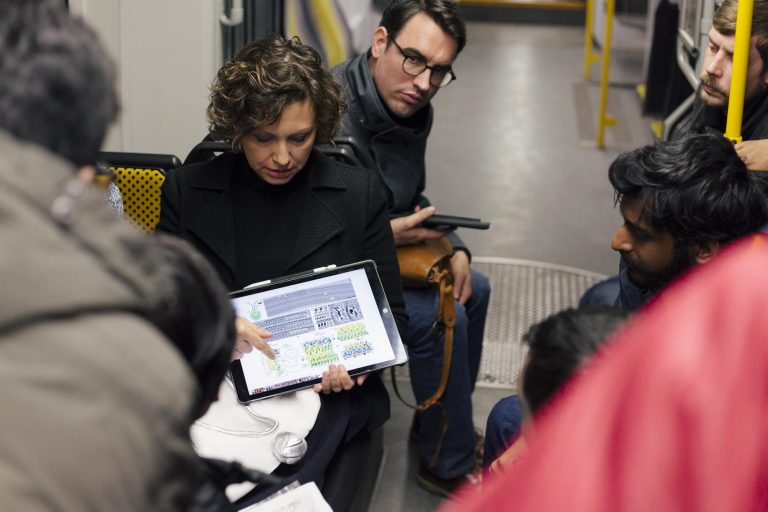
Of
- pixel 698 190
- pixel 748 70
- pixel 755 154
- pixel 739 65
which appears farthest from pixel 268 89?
pixel 748 70

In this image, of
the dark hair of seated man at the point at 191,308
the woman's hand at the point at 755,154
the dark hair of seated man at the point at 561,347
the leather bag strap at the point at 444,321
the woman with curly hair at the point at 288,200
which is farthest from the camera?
the leather bag strap at the point at 444,321

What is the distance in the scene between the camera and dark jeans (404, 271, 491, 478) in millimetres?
3441

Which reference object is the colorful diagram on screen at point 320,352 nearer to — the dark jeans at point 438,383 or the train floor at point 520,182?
the dark jeans at point 438,383

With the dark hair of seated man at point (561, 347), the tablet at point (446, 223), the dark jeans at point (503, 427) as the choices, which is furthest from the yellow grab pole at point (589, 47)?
the dark hair of seated man at point (561, 347)

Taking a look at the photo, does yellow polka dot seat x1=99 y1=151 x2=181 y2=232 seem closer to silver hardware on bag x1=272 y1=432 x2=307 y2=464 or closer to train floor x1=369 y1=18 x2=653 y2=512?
silver hardware on bag x1=272 y1=432 x2=307 y2=464

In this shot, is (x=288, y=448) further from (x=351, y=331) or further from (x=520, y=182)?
(x=520, y=182)

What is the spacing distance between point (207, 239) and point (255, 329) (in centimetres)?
38

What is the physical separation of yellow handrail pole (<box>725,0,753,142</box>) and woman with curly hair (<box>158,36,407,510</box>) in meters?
1.01

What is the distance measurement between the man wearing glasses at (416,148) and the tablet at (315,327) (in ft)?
2.27

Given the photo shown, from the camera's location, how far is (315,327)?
266 centimetres

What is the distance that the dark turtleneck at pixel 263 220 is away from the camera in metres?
2.80

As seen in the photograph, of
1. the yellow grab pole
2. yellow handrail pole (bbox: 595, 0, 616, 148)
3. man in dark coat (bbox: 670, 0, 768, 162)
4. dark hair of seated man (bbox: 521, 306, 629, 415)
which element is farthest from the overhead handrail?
the yellow grab pole

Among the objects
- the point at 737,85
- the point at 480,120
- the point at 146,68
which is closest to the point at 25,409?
the point at 737,85

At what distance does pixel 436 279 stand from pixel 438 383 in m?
0.39
